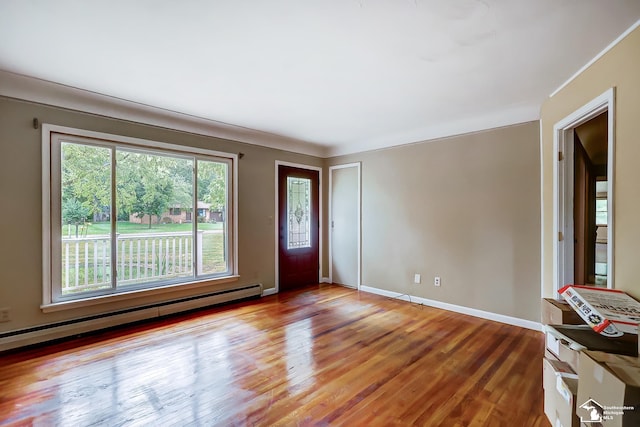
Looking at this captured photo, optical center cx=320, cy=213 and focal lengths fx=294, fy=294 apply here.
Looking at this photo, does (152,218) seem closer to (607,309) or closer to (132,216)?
(132,216)

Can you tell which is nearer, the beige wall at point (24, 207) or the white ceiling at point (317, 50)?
the white ceiling at point (317, 50)

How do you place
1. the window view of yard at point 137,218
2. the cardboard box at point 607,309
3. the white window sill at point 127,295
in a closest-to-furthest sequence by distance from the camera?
1. the cardboard box at point 607,309
2. the white window sill at point 127,295
3. the window view of yard at point 137,218

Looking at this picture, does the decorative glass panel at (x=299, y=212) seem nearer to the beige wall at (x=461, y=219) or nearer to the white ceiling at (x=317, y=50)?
the beige wall at (x=461, y=219)

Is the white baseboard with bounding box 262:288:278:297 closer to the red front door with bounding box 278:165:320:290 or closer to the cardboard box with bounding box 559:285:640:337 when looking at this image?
the red front door with bounding box 278:165:320:290

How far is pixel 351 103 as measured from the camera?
326cm

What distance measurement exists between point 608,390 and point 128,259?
4.28 m

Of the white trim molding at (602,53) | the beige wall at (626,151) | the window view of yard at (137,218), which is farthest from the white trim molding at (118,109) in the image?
the beige wall at (626,151)

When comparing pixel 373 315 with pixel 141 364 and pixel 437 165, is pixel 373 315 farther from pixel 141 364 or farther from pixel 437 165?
pixel 141 364

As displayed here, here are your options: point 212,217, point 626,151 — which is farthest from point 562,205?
point 212,217

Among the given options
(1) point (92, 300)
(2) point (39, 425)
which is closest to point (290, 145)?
(1) point (92, 300)

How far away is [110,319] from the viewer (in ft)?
10.5

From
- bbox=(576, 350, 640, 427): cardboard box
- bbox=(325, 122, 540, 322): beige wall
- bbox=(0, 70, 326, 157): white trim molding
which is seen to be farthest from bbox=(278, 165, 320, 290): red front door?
bbox=(576, 350, 640, 427): cardboard box

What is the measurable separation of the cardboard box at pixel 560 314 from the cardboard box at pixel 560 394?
325mm

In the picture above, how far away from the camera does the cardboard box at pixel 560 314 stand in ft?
6.28
